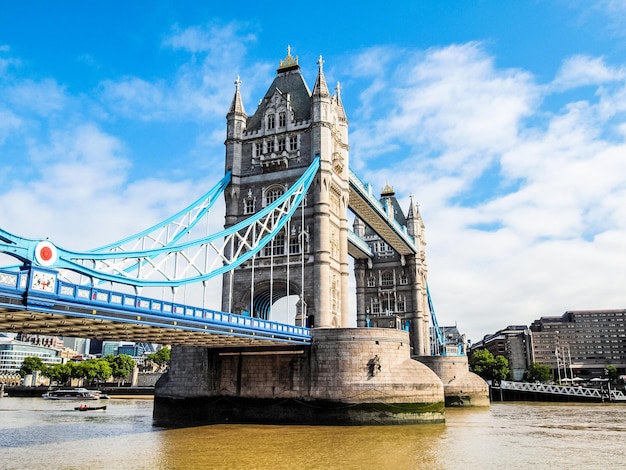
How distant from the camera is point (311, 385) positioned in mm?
32656

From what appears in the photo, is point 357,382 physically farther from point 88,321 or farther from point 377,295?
point 377,295

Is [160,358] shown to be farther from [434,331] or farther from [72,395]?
[434,331]

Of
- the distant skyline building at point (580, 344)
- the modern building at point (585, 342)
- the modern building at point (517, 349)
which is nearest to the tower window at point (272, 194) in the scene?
the distant skyline building at point (580, 344)

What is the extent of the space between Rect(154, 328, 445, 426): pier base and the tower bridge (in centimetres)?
6

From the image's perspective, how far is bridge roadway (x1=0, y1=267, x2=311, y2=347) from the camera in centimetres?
1723

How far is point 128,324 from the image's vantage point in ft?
73.4

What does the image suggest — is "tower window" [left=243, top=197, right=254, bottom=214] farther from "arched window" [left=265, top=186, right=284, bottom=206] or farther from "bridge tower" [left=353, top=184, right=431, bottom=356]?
"bridge tower" [left=353, top=184, right=431, bottom=356]

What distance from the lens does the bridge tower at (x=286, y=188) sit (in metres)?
39.0

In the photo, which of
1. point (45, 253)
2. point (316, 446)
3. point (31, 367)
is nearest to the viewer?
point (45, 253)

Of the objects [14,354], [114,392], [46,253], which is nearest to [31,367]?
[114,392]

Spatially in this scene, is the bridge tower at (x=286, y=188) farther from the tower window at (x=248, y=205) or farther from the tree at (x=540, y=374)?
the tree at (x=540, y=374)

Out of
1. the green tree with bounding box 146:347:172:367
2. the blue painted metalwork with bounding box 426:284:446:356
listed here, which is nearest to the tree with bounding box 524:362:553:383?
the blue painted metalwork with bounding box 426:284:446:356

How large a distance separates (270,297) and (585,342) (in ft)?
359

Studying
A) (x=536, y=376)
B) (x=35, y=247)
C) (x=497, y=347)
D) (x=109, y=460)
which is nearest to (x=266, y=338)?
(x=109, y=460)
